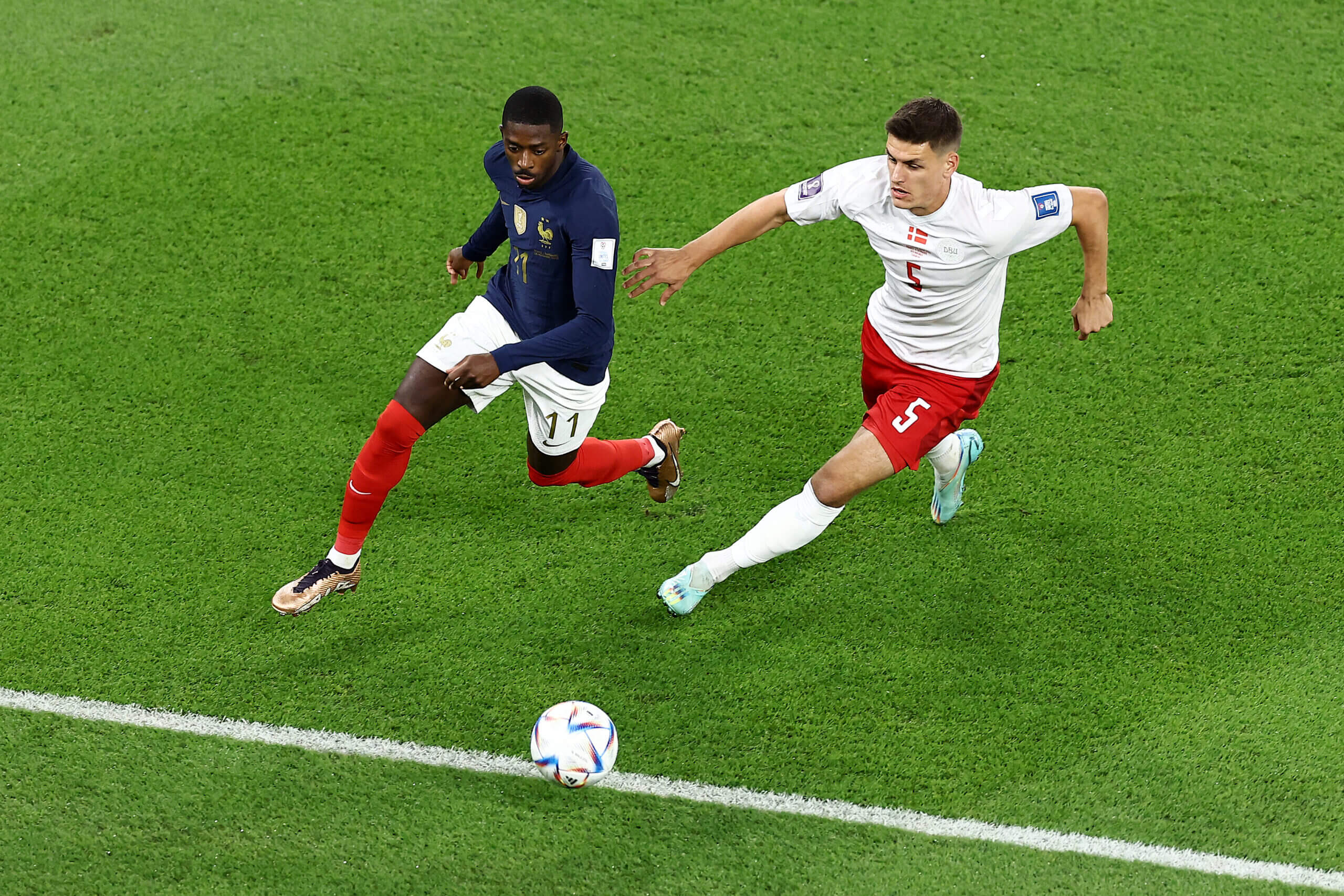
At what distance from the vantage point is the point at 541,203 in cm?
442

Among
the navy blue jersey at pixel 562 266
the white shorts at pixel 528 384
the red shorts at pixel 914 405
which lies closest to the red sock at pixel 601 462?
the white shorts at pixel 528 384

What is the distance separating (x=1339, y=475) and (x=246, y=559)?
4883 millimetres

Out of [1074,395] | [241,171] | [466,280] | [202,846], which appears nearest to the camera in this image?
[202,846]

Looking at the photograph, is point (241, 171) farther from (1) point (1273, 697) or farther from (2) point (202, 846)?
(1) point (1273, 697)

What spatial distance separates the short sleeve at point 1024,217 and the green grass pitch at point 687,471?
4.83ft

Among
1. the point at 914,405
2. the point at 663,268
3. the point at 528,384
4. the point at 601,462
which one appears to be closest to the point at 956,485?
the point at 914,405

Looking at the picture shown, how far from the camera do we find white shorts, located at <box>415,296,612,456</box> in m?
4.68

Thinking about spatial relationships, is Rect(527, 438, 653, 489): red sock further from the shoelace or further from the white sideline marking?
the white sideline marking

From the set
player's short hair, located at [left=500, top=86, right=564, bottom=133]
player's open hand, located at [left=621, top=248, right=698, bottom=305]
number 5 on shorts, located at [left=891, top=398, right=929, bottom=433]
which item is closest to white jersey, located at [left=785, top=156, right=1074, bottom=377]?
number 5 on shorts, located at [left=891, top=398, right=929, bottom=433]

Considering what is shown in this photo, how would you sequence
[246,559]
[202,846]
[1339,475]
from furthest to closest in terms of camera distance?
[1339,475] < [246,559] < [202,846]

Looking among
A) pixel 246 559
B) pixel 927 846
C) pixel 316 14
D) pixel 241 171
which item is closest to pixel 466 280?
pixel 241 171

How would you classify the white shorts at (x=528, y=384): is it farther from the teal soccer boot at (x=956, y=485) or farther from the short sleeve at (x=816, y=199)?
the teal soccer boot at (x=956, y=485)

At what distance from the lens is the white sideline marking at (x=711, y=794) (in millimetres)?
4129

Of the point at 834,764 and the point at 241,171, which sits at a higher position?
the point at 241,171
